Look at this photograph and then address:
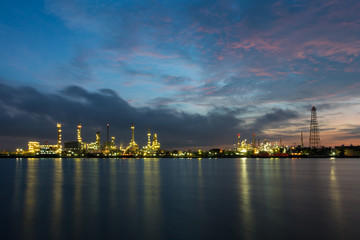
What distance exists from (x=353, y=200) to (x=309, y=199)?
3.74 m

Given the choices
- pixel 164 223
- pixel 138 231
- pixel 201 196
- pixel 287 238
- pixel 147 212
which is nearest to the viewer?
pixel 287 238

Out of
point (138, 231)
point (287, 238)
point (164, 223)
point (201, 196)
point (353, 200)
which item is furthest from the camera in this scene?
point (201, 196)

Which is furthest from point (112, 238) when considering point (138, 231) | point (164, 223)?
point (164, 223)

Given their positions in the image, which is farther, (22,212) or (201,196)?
(201,196)

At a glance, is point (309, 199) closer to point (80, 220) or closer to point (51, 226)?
point (80, 220)

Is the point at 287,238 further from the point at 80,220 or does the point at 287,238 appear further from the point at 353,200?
the point at 353,200

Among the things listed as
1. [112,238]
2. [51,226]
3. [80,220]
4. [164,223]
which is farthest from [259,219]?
[51,226]

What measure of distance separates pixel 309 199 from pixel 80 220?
1960 cm

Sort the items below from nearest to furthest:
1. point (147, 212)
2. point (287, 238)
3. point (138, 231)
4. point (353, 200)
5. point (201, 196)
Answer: point (287, 238) < point (138, 231) < point (147, 212) < point (353, 200) < point (201, 196)

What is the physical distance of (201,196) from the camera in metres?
27.8

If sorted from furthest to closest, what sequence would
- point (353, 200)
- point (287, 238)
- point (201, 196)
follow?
point (201, 196), point (353, 200), point (287, 238)

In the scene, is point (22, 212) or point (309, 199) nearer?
point (22, 212)

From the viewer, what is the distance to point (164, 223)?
17.1 meters

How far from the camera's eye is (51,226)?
16.5 metres
